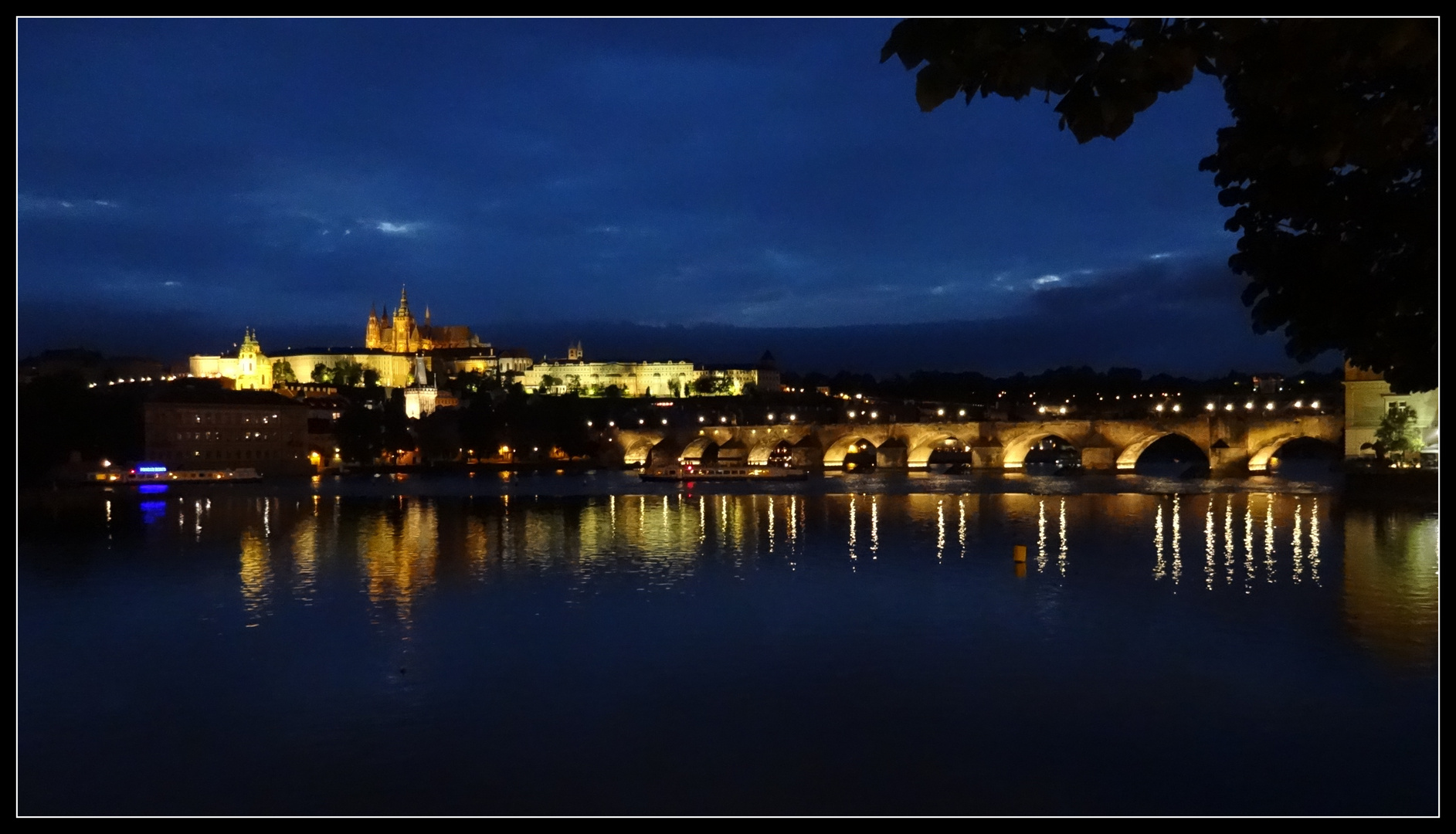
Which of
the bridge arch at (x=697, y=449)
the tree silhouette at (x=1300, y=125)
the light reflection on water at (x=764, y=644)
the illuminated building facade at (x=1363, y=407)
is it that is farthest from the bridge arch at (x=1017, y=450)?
the tree silhouette at (x=1300, y=125)

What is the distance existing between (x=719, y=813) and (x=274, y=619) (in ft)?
22.8

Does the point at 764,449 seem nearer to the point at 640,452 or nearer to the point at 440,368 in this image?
the point at 640,452

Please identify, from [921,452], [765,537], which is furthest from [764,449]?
[765,537]

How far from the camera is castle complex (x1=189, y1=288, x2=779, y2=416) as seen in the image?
83.4 meters

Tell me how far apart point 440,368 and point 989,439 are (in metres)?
56.5

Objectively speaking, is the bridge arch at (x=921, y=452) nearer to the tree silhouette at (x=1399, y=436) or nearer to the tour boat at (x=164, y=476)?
the tree silhouette at (x=1399, y=436)

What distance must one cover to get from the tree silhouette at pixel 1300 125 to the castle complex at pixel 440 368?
255 ft

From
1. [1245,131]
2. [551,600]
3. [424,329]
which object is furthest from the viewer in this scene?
[424,329]

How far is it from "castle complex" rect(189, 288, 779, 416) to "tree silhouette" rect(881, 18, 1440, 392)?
77717 millimetres

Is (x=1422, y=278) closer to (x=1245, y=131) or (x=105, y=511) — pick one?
(x=1245, y=131)

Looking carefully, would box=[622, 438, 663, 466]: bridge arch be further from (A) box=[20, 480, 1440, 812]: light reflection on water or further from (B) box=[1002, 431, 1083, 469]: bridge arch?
(A) box=[20, 480, 1440, 812]: light reflection on water

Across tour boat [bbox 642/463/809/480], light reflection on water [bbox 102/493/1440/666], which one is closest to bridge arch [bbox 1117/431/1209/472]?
tour boat [bbox 642/463/809/480]

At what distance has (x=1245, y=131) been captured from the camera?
331 cm
